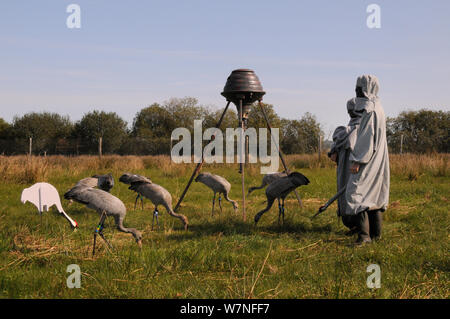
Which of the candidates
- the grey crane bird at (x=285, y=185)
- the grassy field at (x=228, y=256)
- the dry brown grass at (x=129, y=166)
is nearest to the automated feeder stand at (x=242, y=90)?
the grey crane bird at (x=285, y=185)

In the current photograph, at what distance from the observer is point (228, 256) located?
4859 mm

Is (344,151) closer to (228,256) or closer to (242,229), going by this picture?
(242,229)

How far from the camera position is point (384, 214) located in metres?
7.94

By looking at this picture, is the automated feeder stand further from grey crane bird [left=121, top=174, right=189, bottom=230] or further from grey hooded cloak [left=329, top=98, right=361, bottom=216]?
grey hooded cloak [left=329, top=98, right=361, bottom=216]

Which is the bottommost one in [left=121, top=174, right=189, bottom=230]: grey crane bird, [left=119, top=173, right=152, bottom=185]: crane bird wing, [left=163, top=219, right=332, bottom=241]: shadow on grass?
[left=163, top=219, right=332, bottom=241]: shadow on grass

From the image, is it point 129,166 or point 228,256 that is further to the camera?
point 129,166

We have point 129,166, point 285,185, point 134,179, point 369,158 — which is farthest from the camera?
point 129,166

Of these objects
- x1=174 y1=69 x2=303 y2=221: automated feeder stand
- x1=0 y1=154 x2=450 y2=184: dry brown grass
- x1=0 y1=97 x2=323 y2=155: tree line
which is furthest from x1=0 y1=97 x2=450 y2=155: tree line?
x1=174 y1=69 x2=303 y2=221: automated feeder stand

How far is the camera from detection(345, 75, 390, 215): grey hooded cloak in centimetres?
569

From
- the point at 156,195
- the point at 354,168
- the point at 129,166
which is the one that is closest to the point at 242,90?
the point at 156,195

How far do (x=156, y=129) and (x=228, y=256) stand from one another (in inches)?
1773

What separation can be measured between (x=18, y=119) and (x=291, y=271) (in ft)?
154

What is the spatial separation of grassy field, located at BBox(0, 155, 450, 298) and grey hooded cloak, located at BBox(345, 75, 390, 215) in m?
0.65
